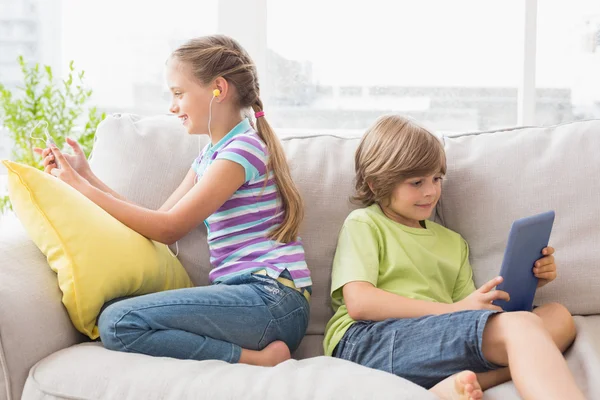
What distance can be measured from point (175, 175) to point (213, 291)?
40 centimetres

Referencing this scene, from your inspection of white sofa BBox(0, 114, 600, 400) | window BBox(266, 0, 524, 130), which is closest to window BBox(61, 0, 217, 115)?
window BBox(266, 0, 524, 130)

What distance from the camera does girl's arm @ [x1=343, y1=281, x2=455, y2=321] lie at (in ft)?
5.21

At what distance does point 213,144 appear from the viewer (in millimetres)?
1849

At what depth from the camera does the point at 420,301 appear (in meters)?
1.61

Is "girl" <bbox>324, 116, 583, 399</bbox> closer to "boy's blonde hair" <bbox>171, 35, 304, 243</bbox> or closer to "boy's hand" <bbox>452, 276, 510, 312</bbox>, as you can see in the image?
"boy's hand" <bbox>452, 276, 510, 312</bbox>

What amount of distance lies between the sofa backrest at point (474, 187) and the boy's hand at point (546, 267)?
117 mm

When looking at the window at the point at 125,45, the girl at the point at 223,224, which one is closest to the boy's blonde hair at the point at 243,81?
the girl at the point at 223,224

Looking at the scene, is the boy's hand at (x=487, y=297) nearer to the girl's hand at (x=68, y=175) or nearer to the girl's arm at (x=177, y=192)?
the girl's arm at (x=177, y=192)

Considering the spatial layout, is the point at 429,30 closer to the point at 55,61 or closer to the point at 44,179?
the point at 55,61

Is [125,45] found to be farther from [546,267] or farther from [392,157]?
[546,267]

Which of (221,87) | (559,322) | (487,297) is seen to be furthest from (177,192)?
(559,322)

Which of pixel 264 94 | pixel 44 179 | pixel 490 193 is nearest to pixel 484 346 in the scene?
pixel 490 193

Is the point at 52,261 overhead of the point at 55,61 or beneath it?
beneath

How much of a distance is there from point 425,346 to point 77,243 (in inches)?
28.7
